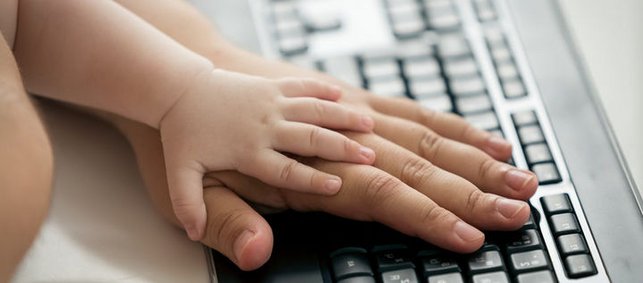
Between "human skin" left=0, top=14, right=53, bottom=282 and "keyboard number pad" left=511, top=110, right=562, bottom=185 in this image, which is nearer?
"human skin" left=0, top=14, right=53, bottom=282

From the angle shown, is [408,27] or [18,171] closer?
[18,171]

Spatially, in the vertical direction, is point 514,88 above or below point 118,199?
above

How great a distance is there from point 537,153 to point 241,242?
0.18 m

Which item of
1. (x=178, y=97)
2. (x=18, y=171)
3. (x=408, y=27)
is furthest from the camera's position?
(x=408, y=27)

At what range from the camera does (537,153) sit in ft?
1.65

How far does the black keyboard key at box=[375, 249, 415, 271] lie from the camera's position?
449mm

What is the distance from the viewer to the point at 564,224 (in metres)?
0.46

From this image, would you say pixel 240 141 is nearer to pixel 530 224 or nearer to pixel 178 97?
pixel 178 97

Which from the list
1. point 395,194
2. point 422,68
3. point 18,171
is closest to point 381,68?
point 422,68

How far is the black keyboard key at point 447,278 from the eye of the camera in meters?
0.44

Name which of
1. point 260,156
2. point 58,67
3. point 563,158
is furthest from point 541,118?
point 58,67

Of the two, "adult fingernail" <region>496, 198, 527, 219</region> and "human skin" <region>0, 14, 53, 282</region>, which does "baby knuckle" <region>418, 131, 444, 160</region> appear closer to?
"adult fingernail" <region>496, 198, 527, 219</region>

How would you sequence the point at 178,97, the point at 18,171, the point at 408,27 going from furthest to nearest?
the point at 408,27 < the point at 178,97 < the point at 18,171

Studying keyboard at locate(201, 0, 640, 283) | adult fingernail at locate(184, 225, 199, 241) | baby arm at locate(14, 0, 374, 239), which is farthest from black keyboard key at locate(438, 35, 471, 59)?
adult fingernail at locate(184, 225, 199, 241)
